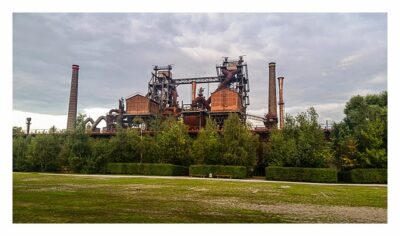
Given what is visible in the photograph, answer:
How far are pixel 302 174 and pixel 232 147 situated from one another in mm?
8667

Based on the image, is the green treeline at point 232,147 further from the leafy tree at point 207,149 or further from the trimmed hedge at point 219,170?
the trimmed hedge at point 219,170

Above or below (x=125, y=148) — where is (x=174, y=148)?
above

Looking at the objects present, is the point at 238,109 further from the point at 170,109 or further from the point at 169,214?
the point at 169,214

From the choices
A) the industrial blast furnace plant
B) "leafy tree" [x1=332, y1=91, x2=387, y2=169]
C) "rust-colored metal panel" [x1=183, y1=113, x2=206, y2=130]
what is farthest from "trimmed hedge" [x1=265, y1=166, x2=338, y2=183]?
"rust-colored metal panel" [x1=183, y1=113, x2=206, y2=130]

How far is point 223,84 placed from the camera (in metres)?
65.4

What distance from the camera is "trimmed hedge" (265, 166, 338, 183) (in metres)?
31.2

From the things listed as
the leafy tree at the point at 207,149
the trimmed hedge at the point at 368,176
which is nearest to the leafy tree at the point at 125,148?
the leafy tree at the point at 207,149

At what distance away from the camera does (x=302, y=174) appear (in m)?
31.9

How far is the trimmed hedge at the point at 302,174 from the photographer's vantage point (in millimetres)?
31234

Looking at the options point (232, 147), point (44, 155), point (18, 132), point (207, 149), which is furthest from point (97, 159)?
point (18, 132)

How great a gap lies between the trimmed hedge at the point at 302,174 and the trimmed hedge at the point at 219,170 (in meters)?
2.95

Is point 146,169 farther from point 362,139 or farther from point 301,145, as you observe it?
point 362,139
